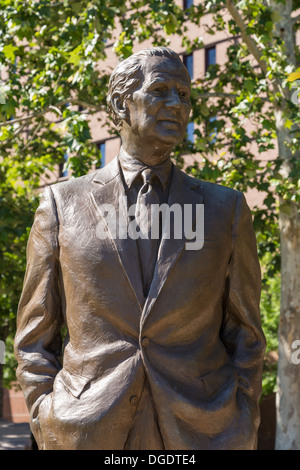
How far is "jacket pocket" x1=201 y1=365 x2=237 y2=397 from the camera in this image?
3002 mm

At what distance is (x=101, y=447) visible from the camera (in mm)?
2912

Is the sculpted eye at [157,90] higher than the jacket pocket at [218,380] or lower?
higher

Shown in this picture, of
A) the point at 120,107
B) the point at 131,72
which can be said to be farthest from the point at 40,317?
the point at 131,72

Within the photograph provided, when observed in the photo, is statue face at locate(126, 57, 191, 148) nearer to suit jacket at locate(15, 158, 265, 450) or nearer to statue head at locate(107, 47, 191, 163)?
statue head at locate(107, 47, 191, 163)

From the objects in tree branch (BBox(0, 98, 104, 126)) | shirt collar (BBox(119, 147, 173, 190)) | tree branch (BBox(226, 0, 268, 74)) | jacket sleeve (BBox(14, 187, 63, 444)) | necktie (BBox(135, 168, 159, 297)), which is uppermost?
tree branch (BBox(226, 0, 268, 74))

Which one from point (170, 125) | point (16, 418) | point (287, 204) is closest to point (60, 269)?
point (170, 125)

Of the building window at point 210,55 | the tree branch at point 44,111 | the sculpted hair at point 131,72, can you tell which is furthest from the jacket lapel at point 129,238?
the building window at point 210,55

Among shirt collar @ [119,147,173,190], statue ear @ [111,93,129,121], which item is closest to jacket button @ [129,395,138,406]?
shirt collar @ [119,147,173,190]

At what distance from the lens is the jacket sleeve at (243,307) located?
3.16 m

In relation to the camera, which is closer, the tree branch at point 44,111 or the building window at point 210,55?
the tree branch at point 44,111

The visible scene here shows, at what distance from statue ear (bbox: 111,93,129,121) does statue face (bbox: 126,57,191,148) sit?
0.06m

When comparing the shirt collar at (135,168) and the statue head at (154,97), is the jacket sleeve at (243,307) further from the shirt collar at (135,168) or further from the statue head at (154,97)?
the statue head at (154,97)

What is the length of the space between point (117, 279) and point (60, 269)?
0.28m

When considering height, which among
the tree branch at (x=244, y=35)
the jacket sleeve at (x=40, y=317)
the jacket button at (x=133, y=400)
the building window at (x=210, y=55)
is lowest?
the jacket button at (x=133, y=400)
